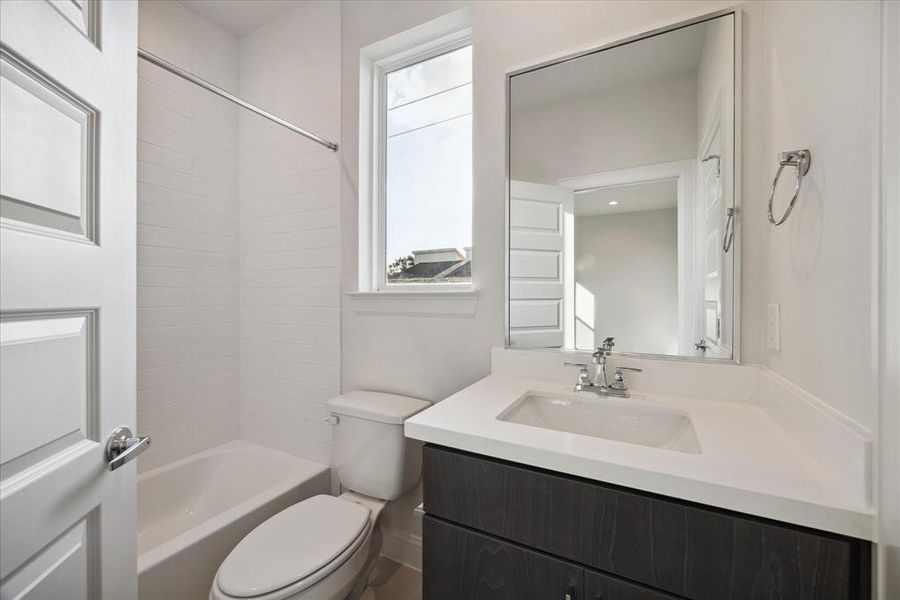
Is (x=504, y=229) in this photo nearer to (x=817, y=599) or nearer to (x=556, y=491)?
(x=556, y=491)

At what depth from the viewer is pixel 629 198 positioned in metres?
1.27

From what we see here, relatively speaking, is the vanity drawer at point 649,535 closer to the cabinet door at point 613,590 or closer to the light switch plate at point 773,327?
the cabinet door at point 613,590

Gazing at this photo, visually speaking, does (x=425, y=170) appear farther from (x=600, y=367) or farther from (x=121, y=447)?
(x=121, y=447)

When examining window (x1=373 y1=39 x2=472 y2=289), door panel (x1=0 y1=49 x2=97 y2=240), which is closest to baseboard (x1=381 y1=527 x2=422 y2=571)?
window (x1=373 y1=39 x2=472 y2=289)

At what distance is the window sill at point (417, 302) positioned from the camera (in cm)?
152

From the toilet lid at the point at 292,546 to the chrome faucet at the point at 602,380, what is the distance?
2.93ft

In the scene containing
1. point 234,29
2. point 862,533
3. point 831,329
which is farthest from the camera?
point 234,29

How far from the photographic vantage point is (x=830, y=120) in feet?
2.34

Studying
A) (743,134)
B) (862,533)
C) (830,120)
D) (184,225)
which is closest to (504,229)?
(743,134)

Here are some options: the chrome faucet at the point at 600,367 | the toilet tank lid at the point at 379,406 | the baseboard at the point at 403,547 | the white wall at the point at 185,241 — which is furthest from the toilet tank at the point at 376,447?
the white wall at the point at 185,241

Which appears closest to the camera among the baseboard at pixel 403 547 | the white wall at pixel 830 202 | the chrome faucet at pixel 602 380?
the white wall at pixel 830 202

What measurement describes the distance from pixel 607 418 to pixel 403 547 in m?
1.14

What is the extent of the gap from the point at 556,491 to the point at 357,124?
171cm

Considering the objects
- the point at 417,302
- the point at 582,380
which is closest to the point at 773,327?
the point at 582,380
